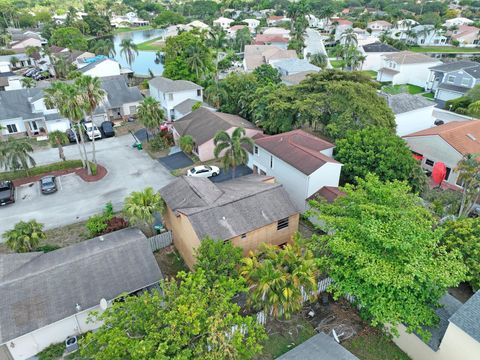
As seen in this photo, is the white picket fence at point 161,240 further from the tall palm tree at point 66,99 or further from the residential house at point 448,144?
the residential house at point 448,144

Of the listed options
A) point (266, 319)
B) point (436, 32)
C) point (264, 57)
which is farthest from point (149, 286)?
point (436, 32)

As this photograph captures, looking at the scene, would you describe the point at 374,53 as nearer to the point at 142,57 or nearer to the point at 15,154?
the point at 142,57

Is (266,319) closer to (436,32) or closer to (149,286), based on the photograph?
(149,286)

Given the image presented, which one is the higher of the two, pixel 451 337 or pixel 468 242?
pixel 468 242

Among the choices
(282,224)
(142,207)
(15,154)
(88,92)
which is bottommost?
(282,224)

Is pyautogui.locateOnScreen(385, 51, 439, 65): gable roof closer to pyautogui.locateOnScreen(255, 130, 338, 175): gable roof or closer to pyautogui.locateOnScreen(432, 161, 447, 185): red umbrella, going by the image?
pyautogui.locateOnScreen(432, 161, 447, 185): red umbrella

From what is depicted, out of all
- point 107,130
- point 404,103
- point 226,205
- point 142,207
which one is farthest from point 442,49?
point 142,207
